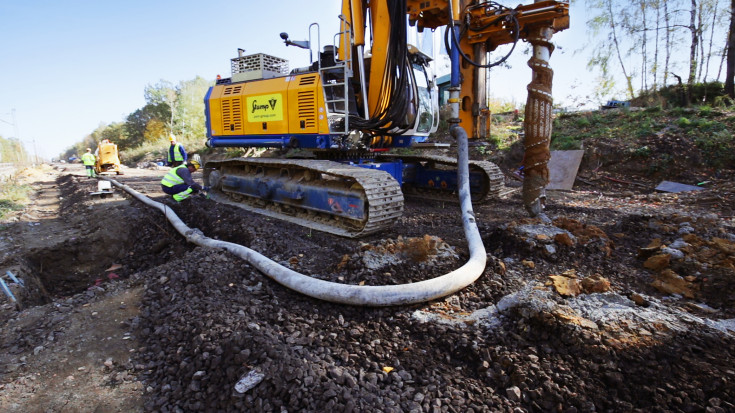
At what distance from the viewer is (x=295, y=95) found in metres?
5.86

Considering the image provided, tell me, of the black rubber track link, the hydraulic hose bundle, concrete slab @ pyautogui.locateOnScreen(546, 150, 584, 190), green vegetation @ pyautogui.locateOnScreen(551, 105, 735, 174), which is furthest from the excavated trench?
green vegetation @ pyautogui.locateOnScreen(551, 105, 735, 174)

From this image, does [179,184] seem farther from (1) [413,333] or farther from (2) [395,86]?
(1) [413,333]

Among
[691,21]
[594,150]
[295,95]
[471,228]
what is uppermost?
[691,21]

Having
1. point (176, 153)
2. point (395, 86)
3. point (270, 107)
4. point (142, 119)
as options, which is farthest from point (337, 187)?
point (142, 119)

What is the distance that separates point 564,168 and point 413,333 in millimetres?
8565

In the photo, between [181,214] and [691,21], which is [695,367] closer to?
[181,214]

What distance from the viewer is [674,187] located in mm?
8211

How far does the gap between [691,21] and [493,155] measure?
9.85 meters

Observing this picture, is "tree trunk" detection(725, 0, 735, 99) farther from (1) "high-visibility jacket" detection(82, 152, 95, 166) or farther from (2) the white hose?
(1) "high-visibility jacket" detection(82, 152, 95, 166)

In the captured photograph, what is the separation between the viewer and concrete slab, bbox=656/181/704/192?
799 centimetres

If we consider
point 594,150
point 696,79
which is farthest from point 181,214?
point 696,79

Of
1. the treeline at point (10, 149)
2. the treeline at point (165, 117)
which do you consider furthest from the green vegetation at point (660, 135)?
the treeline at point (10, 149)

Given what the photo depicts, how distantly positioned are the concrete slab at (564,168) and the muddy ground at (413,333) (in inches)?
188

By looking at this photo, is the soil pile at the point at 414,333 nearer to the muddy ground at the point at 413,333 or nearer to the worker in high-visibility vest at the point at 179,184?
the muddy ground at the point at 413,333
